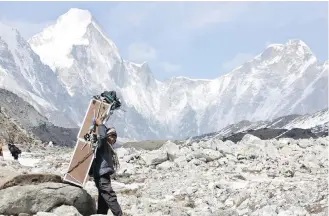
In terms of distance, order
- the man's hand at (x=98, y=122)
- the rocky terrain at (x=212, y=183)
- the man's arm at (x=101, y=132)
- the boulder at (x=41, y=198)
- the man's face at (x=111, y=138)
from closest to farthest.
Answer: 1. the boulder at (x=41, y=198)
2. the man's arm at (x=101, y=132)
3. the man's hand at (x=98, y=122)
4. the man's face at (x=111, y=138)
5. the rocky terrain at (x=212, y=183)

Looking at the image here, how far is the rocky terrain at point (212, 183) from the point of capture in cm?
1258

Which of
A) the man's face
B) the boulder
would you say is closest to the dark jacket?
the man's face

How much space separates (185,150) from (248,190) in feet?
39.3

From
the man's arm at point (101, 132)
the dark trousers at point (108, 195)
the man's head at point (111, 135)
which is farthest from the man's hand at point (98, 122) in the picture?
the dark trousers at point (108, 195)

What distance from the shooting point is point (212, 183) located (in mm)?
23625

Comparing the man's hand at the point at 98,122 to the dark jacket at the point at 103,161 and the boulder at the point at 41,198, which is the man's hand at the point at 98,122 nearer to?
the dark jacket at the point at 103,161

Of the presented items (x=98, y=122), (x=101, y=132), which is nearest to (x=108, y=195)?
(x=101, y=132)

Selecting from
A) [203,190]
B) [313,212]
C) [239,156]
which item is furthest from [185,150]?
[313,212]

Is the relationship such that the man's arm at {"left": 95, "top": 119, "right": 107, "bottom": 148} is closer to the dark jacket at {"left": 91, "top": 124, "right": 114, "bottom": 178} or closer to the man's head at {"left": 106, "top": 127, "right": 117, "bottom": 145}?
the dark jacket at {"left": 91, "top": 124, "right": 114, "bottom": 178}

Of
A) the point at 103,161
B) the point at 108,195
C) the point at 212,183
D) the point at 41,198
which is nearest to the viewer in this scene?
the point at 41,198

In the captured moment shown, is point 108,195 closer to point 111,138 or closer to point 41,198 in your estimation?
point 111,138

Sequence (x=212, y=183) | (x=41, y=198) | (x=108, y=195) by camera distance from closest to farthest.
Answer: (x=41, y=198) → (x=108, y=195) → (x=212, y=183)

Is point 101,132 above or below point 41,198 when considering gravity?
above

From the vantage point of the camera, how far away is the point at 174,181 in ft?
82.7
